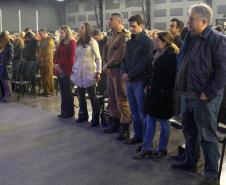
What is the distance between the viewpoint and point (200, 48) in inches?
134

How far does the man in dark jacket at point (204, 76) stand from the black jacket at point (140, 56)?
866mm

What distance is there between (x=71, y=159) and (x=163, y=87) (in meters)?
1.31

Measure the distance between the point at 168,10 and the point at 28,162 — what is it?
1812 cm

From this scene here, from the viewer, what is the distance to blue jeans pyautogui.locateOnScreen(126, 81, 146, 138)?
179 inches

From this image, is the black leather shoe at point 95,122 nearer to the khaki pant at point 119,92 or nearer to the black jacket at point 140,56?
the khaki pant at point 119,92

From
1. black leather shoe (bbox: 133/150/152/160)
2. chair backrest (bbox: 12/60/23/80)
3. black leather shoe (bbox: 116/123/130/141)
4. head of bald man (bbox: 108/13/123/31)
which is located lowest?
black leather shoe (bbox: 133/150/152/160)

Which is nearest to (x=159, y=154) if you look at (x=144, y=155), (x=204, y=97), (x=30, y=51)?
(x=144, y=155)

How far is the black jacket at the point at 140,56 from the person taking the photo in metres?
4.47

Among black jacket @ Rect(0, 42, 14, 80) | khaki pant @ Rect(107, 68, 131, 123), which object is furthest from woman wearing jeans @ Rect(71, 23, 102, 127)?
black jacket @ Rect(0, 42, 14, 80)

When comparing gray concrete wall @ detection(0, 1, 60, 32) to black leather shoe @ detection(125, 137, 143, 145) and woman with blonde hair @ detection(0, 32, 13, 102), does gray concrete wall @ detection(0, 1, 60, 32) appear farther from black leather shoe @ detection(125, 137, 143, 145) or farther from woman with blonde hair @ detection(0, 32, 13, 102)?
Answer: black leather shoe @ detection(125, 137, 143, 145)

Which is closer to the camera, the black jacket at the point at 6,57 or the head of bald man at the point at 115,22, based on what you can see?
the head of bald man at the point at 115,22

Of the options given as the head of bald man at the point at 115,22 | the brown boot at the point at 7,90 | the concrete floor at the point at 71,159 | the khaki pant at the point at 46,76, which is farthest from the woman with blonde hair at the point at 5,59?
the head of bald man at the point at 115,22

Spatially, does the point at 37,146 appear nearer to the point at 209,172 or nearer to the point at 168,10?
the point at 209,172

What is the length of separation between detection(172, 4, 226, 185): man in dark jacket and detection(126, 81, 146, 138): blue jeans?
3.11ft
